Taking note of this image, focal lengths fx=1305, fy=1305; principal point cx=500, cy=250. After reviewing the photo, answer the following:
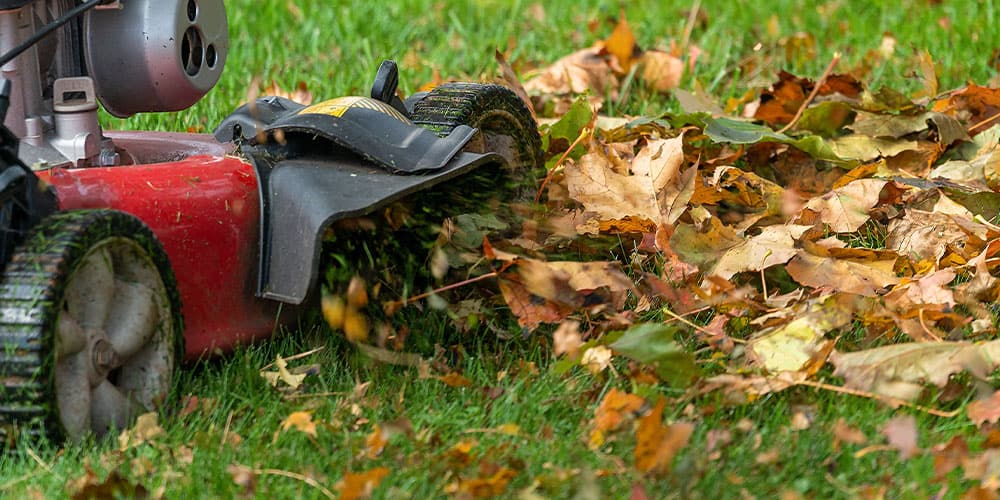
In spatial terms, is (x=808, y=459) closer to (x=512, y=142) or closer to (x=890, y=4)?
(x=512, y=142)

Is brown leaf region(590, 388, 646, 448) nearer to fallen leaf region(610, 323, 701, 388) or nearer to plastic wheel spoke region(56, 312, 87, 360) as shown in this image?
fallen leaf region(610, 323, 701, 388)

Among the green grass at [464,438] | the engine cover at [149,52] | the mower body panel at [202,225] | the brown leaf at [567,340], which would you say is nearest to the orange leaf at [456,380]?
the green grass at [464,438]

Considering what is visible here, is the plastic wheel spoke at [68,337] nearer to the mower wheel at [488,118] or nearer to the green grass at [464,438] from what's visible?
the green grass at [464,438]

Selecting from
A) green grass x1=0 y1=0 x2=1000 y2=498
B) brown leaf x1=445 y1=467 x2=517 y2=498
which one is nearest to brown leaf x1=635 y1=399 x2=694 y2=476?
green grass x1=0 y1=0 x2=1000 y2=498

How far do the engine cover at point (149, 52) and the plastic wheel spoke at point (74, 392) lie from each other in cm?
61

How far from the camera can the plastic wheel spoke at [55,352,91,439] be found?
1629 mm

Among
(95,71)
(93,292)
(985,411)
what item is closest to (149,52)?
(95,71)

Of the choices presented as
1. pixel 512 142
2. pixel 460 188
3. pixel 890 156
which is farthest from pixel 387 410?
pixel 890 156

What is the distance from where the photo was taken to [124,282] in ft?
5.64

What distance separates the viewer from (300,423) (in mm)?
1715

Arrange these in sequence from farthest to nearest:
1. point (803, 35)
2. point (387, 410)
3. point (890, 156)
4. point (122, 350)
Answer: point (803, 35) → point (890, 156) → point (387, 410) → point (122, 350)

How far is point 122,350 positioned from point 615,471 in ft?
2.15

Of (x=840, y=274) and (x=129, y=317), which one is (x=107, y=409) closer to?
(x=129, y=317)

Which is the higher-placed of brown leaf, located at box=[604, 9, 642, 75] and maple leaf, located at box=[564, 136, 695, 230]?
maple leaf, located at box=[564, 136, 695, 230]
